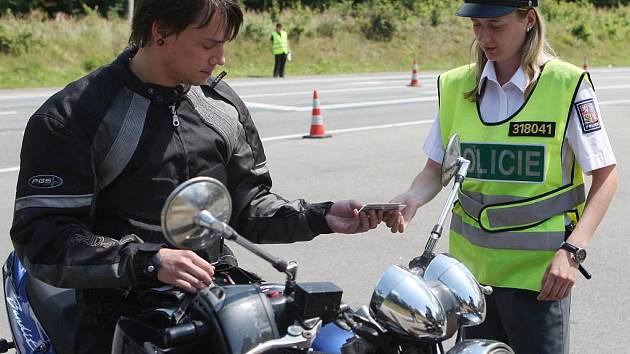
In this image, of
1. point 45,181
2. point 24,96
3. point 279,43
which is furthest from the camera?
point 279,43

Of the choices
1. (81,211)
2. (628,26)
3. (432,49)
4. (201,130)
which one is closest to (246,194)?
(201,130)

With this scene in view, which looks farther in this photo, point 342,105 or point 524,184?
point 342,105

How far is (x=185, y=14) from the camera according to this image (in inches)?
98.0

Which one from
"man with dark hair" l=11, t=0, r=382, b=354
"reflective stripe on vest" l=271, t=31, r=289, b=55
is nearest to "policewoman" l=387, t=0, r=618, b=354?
"man with dark hair" l=11, t=0, r=382, b=354

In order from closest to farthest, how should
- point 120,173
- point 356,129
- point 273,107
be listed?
point 120,173 < point 356,129 < point 273,107

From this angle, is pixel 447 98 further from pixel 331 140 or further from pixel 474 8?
pixel 331 140

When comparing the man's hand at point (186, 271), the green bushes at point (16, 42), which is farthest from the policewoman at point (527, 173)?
the green bushes at point (16, 42)

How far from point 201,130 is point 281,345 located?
0.99 meters

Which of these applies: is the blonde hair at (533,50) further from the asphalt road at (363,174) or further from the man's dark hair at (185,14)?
the asphalt road at (363,174)

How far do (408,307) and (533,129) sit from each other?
1.24 m

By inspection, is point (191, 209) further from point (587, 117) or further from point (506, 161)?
point (587, 117)

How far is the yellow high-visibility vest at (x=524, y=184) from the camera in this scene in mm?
3006

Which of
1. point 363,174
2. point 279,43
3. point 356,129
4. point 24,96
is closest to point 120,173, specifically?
point 363,174

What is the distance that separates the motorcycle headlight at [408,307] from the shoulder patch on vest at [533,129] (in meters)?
1.13
